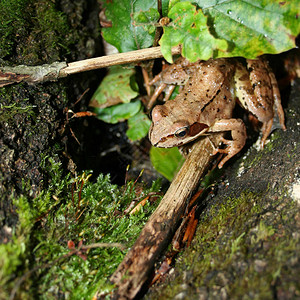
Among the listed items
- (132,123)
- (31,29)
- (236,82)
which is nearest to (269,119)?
(236,82)

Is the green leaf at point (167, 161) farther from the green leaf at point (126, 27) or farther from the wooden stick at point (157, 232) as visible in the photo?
the green leaf at point (126, 27)

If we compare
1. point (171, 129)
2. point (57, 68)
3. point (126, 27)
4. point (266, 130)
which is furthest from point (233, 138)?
point (57, 68)

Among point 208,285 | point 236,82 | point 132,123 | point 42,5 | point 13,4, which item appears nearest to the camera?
point 208,285

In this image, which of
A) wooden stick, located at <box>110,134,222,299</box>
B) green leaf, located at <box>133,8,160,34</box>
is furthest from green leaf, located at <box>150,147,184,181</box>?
green leaf, located at <box>133,8,160,34</box>

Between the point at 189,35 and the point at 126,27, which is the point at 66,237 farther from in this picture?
the point at 126,27

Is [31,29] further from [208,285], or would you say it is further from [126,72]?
[208,285]

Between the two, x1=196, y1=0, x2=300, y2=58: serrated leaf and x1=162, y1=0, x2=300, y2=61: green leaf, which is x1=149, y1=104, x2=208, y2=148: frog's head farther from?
x1=196, y1=0, x2=300, y2=58: serrated leaf

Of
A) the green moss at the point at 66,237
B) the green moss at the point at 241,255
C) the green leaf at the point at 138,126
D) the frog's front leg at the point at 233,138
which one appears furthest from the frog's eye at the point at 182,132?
the green moss at the point at 241,255

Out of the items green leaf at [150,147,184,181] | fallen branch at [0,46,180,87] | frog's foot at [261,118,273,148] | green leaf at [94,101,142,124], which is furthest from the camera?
green leaf at [94,101,142,124]
